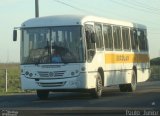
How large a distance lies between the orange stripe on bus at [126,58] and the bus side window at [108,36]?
395 mm

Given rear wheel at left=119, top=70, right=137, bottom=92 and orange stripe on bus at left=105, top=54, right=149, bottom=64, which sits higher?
orange stripe on bus at left=105, top=54, right=149, bottom=64

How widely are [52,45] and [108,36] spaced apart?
3352 millimetres

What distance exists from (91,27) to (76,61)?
62.2 inches

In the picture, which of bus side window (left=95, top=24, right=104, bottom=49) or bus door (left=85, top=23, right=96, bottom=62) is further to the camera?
bus side window (left=95, top=24, right=104, bottom=49)

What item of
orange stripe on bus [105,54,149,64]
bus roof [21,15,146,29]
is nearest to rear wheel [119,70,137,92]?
orange stripe on bus [105,54,149,64]

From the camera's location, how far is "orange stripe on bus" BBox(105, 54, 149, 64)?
85.1 feet

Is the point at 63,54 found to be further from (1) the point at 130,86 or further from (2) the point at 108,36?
(1) the point at 130,86

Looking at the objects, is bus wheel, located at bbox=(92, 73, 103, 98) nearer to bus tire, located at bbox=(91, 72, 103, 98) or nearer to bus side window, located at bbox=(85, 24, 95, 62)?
bus tire, located at bbox=(91, 72, 103, 98)

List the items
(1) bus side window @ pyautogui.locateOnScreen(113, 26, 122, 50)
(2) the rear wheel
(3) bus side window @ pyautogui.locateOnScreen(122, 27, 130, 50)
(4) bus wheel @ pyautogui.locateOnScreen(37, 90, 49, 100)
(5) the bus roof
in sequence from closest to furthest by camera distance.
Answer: (5) the bus roof < (4) bus wheel @ pyautogui.locateOnScreen(37, 90, 49, 100) < (1) bus side window @ pyautogui.locateOnScreen(113, 26, 122, 50) < (3) bus side window @ pyautogui.locateOnScreen(122, 27, 130, 50) < (2) the rear wheel

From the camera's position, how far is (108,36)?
1020 inches

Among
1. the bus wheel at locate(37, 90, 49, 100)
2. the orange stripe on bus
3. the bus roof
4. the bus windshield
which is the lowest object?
the bus wheel at locate(37, 90, 49, 100)

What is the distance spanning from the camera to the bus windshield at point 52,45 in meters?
23.2

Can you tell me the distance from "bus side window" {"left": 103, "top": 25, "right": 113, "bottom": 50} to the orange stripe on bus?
0.40m

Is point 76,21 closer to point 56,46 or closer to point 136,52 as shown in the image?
point 56,46
